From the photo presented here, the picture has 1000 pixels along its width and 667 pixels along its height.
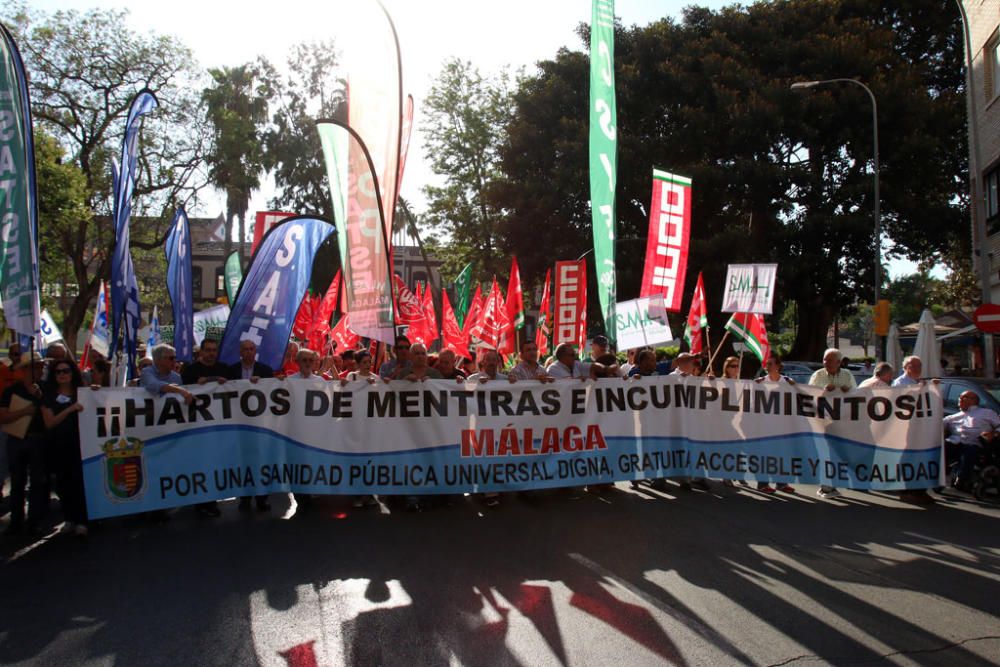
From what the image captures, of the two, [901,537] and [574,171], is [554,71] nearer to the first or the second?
[574,171]

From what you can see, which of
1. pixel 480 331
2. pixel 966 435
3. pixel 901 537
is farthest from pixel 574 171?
pixel 901 537

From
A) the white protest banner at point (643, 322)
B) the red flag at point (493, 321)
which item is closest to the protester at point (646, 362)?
the white protest banner at point (643, 322)

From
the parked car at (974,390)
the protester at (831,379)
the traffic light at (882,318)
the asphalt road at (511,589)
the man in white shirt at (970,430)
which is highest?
the traffic light at (882,318)

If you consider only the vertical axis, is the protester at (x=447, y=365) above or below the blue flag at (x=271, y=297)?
below

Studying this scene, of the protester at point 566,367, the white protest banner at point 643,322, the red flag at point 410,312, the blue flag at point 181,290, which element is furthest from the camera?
the red flag at point 410,312

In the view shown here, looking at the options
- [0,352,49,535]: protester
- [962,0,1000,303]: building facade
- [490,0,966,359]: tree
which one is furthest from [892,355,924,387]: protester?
[490,0,966,359]: tree

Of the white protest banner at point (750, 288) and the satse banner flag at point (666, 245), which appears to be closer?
the satse banner flag at point (666, 245)

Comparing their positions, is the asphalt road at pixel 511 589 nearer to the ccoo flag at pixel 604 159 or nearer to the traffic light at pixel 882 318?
the ccoo flag at pixel 604 159

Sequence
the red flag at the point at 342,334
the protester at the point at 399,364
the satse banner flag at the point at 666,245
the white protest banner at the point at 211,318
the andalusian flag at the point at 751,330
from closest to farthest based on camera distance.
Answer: the protester at the point at 399,364
the satse banner flag at the point at 666,245
the andalusian flag at the point at 751,330
the red flag at the point at 342,334
the white protest banner at the point at 211,318

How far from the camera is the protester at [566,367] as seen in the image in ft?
32.7

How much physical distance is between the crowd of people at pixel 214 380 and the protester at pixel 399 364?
11 millimetres

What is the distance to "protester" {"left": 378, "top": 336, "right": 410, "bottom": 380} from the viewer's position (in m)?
9.47

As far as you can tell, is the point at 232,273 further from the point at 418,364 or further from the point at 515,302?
the point at 418,364

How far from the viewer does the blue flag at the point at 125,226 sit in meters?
10.2
